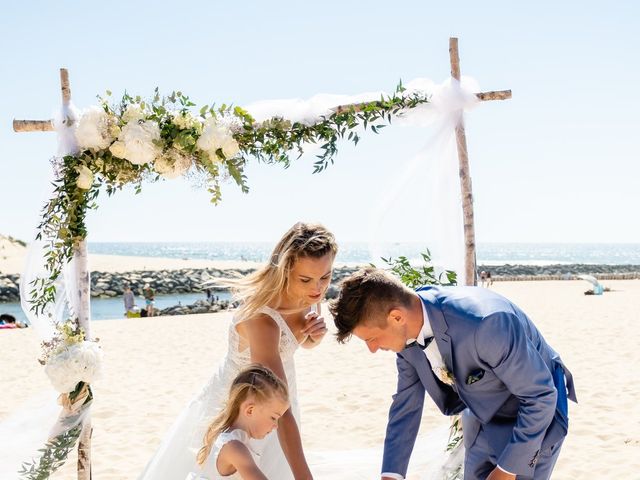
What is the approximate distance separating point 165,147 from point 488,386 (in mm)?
2784

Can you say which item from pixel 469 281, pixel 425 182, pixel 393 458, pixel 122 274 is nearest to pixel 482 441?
pixel 393 458

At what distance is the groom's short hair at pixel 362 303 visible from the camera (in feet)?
9.10

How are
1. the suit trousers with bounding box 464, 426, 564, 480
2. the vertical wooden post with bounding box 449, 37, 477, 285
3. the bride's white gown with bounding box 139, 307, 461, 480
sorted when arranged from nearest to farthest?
the suit trousers with bounding box 464, 426, 564, 480, the bride's white gown with bounding box 139, 307, 461, 480, the vertical wooden post with bounding box 449, 37, 477, 285

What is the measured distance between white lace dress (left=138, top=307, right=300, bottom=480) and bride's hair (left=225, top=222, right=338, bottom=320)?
0.08m

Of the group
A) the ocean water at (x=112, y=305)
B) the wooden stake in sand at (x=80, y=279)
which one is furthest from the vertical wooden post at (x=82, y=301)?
the ocean water at (x=112, y=305)

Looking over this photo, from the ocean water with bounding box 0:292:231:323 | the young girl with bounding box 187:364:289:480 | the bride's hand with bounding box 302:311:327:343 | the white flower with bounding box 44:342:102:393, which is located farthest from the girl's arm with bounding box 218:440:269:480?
the ocean water with bounding box 0:292:231:323

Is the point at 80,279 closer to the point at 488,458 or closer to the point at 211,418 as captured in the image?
the point at 211,418

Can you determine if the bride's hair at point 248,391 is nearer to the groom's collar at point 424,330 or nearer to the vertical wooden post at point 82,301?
the groom's collar at point 424,330

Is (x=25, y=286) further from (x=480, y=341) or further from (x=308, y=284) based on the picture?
(x=480, y=341)

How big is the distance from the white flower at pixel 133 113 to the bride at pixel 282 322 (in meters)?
1.67

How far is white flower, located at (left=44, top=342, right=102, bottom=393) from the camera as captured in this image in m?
4.68

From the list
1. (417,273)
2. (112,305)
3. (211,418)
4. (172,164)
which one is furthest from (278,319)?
(112,305)

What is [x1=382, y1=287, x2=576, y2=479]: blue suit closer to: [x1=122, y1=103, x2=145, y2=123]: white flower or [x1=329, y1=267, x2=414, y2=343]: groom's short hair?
[x1=329, y1=267, x2=414, y2=343]: groom's short hair

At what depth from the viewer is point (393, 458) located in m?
3.31
